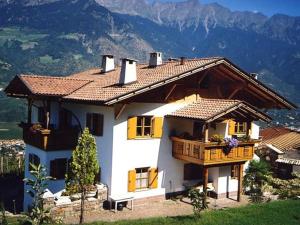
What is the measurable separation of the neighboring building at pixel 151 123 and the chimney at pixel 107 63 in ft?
12.2

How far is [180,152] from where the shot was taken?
21594 mm

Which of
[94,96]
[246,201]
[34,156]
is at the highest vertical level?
[94,96]

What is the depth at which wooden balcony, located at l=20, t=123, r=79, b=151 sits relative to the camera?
70.9 ft

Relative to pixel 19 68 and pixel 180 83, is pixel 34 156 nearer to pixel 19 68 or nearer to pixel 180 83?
pixel 180 83

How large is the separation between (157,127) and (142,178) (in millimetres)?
2623

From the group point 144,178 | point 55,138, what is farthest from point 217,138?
point 55,138

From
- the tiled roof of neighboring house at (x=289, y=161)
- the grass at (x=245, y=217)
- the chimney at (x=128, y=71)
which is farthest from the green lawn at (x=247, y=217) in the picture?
the chimney at (x=128, y=71)

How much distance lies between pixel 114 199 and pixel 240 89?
9.72m

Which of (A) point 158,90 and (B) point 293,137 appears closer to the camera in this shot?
(A) point 158,90

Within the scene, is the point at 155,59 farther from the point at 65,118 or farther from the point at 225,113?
the point at 225,113

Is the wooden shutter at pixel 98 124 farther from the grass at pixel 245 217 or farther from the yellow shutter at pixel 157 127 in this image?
the grass at pixel 245 217

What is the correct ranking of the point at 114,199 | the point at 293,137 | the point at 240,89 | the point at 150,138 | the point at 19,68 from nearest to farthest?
the point at 114,199
the point at 150,138
the point at 240,89
the point at 293,137
the point at 19,68

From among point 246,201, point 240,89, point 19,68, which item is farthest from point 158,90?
point 19,68

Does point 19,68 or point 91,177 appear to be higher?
point 19,68
